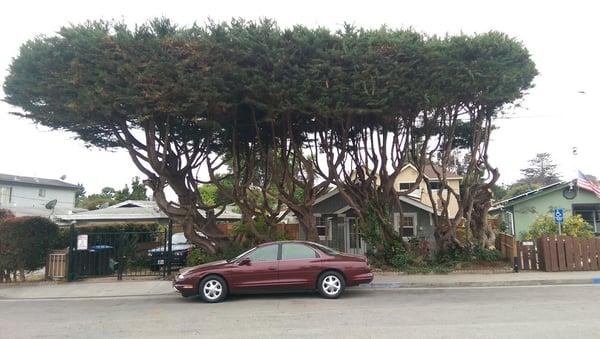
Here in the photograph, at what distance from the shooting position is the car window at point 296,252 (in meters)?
11.4

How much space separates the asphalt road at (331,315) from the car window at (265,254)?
955mm

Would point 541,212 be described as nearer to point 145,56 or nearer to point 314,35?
point 314,35

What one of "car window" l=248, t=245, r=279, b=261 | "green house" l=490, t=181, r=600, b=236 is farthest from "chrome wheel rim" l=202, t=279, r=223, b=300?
"green house" l=490, t=181, r=600, b=236

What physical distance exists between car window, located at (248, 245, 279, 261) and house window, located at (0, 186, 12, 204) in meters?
41.2

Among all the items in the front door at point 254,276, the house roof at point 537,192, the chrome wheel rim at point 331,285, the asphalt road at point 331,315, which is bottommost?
the asphalt road at point 331,315

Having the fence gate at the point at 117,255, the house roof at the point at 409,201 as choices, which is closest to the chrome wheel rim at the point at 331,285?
the fence gate at the point at 117,255

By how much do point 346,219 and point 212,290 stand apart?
14.0 meters

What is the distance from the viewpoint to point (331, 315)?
29.6 ft

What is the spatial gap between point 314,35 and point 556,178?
7666 cm

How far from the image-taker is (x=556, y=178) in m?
78.4

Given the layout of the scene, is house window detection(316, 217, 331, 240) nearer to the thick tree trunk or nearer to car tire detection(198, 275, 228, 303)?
the thick tree trunk

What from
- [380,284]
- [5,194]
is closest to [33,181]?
[5,194]

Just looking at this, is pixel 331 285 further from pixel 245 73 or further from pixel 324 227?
pixel 324 227

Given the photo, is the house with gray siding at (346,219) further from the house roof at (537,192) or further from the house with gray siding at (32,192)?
the house with gray siding at (32,192)
